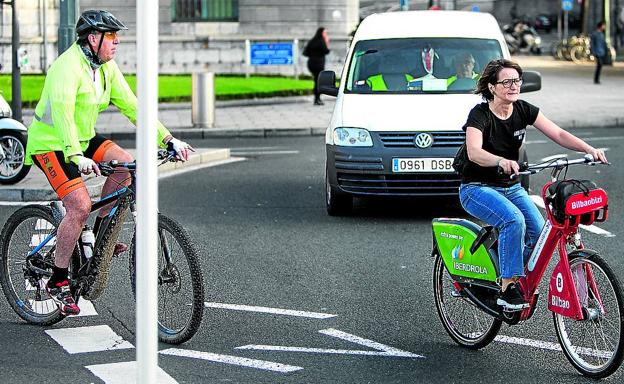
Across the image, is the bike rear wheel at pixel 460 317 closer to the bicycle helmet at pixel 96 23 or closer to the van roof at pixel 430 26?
the bicycle helmet at pixel 96 23

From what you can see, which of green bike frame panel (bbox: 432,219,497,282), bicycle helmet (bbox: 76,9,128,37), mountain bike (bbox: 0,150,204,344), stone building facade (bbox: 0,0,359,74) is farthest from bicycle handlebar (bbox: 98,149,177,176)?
stone building facade (bbox: 0,0,359,74)

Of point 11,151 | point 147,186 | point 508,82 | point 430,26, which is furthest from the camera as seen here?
point 11,151

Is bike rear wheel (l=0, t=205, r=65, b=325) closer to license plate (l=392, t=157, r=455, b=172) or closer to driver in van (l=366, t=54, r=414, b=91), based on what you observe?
license plate (l=392, t=157, r=455, b=172)

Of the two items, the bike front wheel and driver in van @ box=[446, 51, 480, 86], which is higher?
driver in van @ box=[446, 51, 480, 86]

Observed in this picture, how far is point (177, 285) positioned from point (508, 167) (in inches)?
71.2

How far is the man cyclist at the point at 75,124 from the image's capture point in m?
7.56

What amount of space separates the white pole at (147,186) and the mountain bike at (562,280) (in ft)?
8.62

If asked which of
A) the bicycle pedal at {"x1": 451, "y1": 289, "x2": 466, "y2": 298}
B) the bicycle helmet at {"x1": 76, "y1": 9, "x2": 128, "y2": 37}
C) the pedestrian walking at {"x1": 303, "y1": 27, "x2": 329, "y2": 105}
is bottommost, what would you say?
the bicycle pedal at {"x1": 451, "y1": 289, "x2": 466, "y2": 298}

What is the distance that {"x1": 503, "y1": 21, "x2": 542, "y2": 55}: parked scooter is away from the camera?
51.8 m

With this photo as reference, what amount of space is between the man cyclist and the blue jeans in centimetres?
152

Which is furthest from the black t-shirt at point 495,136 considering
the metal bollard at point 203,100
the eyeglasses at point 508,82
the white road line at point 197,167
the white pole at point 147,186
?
the metal bollard at point 203,100

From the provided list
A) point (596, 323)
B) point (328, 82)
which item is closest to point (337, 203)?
point (328, 82)

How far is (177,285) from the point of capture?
7.43 meters

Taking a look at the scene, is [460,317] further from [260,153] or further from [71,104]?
[260,153]
